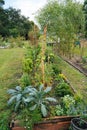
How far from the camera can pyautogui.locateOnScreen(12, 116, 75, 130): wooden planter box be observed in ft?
10.3

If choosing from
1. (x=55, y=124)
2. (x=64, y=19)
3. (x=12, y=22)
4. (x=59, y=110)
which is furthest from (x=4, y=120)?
(x=12, y=22)

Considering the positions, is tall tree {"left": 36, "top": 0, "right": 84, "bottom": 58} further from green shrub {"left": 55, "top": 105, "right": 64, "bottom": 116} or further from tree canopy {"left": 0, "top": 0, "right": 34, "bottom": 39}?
tree canopy {"left": 0, "top": 0, "right": 34, "bottom": 39}

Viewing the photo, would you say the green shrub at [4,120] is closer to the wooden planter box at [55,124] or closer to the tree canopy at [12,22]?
the wooden planter box at [55,124]

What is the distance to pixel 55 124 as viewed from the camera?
3223 millimetres

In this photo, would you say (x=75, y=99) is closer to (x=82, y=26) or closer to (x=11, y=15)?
(x=82, y=26)

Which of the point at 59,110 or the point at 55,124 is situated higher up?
Result: the point at 59,110

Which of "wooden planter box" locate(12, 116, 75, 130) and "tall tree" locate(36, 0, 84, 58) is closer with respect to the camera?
"wooden planter box" locate(12, 116, 75, 130)

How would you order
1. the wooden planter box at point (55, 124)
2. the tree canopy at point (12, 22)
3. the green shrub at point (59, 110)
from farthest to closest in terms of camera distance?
the tree canopy at point (12, 22), the green shrub at point (59, 110), the wooden planter box at point (55, 124)

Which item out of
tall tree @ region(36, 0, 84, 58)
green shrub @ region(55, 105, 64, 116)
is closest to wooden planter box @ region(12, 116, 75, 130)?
green shrub @ region(55, 105, 64, 116)

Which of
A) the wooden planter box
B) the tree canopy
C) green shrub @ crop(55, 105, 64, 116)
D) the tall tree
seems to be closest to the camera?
the wooden planter box

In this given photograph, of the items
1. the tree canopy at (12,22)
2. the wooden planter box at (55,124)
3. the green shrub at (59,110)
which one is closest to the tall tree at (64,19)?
the green shrub at (59,110)

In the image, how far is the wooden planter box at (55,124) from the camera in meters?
3.15

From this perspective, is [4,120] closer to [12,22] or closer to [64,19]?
[64,19]

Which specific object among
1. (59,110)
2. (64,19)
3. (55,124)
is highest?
(64,19)
